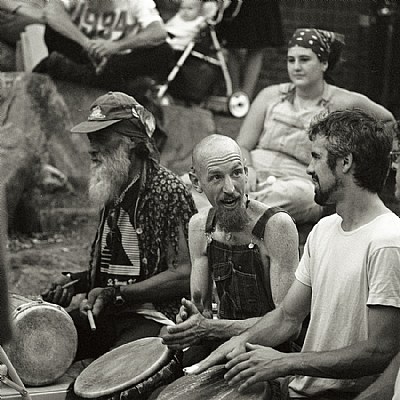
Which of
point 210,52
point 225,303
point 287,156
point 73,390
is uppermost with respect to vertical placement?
point 210,52

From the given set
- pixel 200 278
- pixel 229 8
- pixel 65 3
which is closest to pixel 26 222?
pixel 65 3

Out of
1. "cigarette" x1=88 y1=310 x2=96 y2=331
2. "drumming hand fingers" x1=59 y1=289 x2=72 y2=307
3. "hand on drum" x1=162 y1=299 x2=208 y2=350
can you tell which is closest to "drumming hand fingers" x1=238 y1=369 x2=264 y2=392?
"hand on drum" x1=162 y1=299 x2=208 y2=350

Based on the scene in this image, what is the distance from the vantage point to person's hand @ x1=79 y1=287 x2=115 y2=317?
16.9 ft

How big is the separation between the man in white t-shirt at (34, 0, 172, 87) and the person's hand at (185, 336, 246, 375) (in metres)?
3.37

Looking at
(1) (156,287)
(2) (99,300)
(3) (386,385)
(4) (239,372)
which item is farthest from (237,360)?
(2) (99,300)

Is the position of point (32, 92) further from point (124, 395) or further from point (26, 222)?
point (124, 395)

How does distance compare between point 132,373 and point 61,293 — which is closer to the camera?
point 132,373

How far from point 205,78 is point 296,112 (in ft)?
3.88

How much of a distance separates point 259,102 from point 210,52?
91 cm

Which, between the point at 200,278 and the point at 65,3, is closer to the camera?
the point at 200,278

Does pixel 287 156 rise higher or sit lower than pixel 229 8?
lower

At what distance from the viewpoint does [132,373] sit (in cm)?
430

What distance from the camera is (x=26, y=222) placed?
691 centimetres

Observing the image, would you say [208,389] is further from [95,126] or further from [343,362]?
[95,126]
